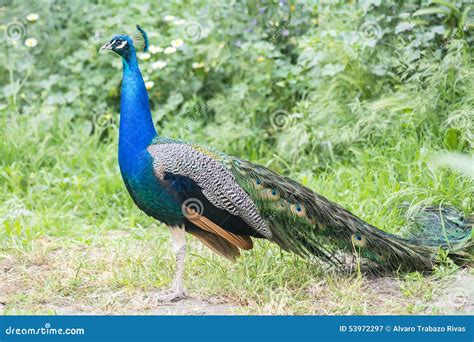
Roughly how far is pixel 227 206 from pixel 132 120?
74cm

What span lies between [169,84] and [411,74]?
7.90 feet

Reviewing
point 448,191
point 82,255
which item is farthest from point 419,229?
point 82,255

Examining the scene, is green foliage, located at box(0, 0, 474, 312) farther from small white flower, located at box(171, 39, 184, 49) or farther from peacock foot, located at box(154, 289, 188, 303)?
peacock foot, located at box(154, 289, 188, 303)

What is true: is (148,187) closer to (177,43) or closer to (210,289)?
(210,289)

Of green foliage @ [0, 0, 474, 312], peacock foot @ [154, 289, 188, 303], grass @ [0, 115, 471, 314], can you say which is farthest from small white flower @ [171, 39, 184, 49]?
peacock foot @ [154, 289, 188, 303]

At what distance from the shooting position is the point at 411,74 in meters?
6.53

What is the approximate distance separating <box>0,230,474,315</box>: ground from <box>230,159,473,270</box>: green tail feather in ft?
0.45

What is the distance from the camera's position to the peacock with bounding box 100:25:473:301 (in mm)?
4398

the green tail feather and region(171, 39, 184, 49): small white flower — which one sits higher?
region(171, 39, 184, 49): small white flower

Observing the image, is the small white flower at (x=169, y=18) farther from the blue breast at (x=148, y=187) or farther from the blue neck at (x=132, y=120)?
the blue breast at (x=148, y=187)

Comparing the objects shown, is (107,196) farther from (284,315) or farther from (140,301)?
(284,315)

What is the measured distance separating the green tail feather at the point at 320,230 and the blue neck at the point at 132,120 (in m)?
0.56

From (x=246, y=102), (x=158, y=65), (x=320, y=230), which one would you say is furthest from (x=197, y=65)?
(x=320, y=230)

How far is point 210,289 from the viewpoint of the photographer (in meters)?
4.62
